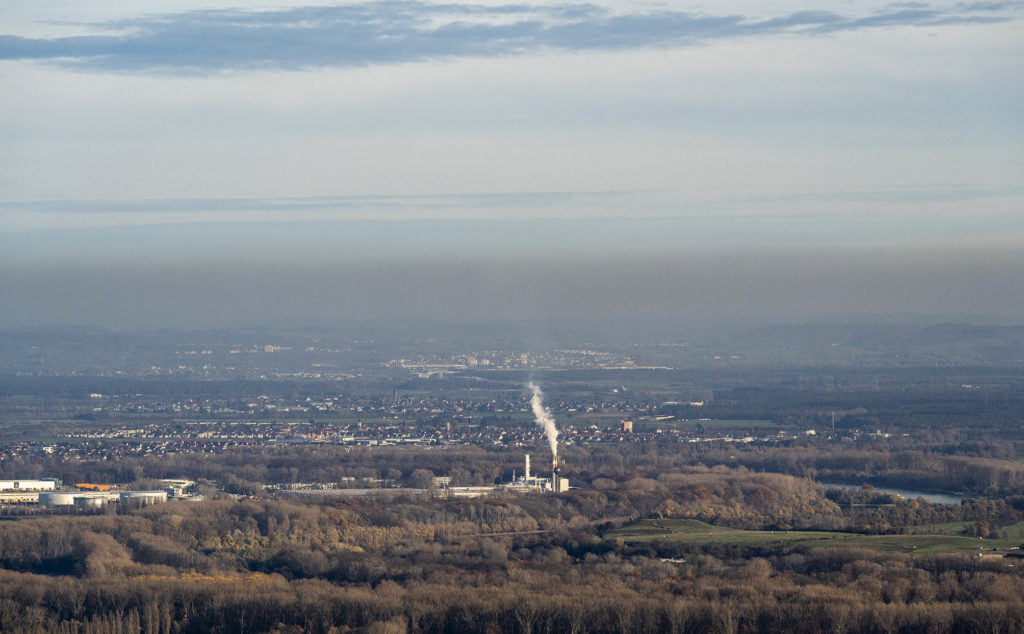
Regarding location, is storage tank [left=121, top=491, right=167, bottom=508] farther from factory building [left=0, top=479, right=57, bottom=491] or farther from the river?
the river

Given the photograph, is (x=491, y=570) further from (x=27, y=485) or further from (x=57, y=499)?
(x=27, y=485)

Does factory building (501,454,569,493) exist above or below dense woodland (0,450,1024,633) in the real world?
above

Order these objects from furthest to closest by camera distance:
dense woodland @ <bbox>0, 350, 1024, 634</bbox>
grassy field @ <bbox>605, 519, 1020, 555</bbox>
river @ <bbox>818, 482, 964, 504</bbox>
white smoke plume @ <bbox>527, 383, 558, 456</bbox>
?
white smoke plume @ <bbox>527, 383, 558, 456</bbox> → river @ <bbox>818, 482, 964, 504</bbox> → grassy field @ <bbox>605, 519, 1020, 555</bbox> → dense woodland @ <bbox>0, 350, 1024, 634</bbox>

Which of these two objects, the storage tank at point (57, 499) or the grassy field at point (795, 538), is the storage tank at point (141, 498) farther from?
the grassy field at point (795, 538)

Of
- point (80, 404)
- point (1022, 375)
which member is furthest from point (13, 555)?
point (1022, 375)

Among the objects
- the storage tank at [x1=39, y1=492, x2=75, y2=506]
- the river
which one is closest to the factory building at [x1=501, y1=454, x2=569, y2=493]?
the river

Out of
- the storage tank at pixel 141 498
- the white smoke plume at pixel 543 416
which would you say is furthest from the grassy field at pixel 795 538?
the white smoke plume at pixel 543 416

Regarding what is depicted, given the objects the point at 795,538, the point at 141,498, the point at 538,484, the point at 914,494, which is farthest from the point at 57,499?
the point at 914,494
